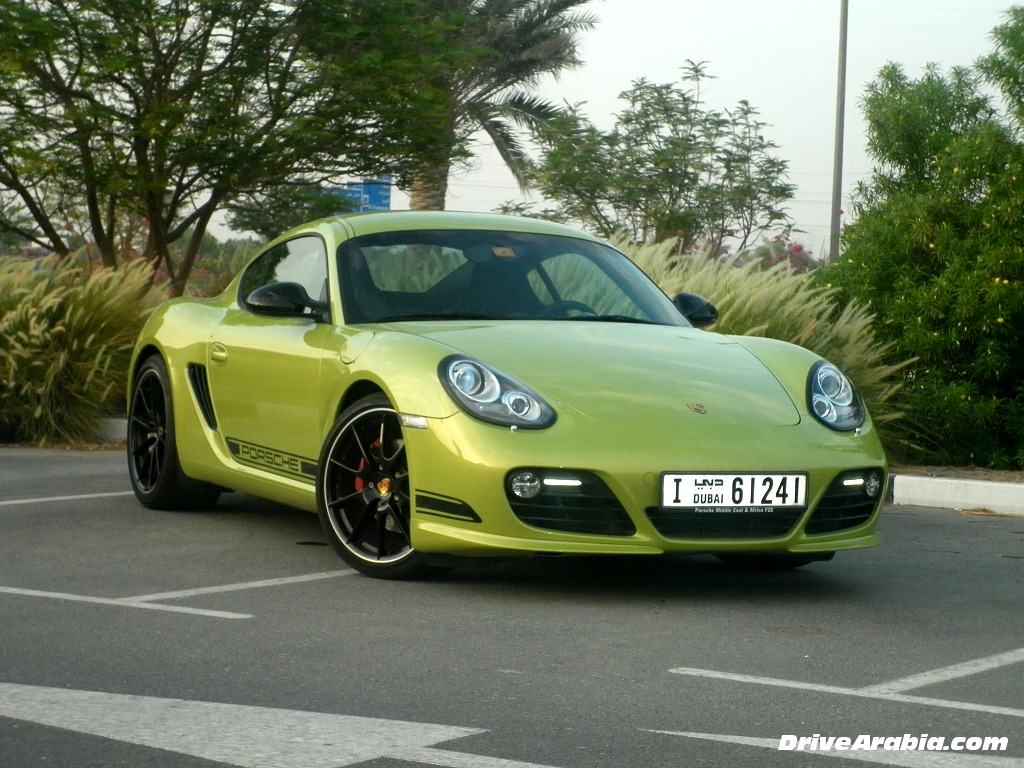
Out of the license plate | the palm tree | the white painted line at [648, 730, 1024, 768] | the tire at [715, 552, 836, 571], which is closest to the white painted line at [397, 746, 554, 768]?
the white painted line at [648, 730, 1024, 768]

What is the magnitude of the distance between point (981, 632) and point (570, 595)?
1.38 m

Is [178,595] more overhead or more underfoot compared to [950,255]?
more underfoot

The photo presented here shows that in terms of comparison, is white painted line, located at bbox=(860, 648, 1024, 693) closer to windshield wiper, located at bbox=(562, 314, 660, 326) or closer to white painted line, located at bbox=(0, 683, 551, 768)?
white painted line, located at bbox=(0, 683, 551, 768)

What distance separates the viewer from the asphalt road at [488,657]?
11.1 feet

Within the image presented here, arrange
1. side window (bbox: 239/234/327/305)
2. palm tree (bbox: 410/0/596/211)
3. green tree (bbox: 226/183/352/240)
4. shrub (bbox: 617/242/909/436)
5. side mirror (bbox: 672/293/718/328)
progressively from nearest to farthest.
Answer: side window (bbox: 239/234/327/305)
side mirror (bbox: 672/293/718/328)
shrub (bbox: 617/242/909/436)
green tree (bbox: 226/183/352/240)
palm tree (bbox: 410/0/596/211)

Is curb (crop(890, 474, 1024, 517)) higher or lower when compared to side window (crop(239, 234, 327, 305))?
lower

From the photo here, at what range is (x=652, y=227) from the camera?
96.5 ft

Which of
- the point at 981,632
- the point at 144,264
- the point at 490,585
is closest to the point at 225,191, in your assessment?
the point at 144,264

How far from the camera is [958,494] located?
28.6 feet

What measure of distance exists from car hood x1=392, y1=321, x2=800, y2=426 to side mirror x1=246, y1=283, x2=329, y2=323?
0.51 m

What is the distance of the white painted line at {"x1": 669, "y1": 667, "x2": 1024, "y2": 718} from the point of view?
380 cm

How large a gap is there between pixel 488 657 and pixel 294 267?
3.06 metres

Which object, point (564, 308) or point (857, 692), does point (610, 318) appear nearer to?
point (564, 308)

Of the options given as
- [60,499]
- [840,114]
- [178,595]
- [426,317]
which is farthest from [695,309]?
[840,114]
